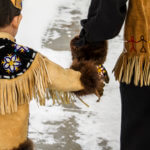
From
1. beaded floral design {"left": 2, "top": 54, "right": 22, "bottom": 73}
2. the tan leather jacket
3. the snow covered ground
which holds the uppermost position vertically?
beaded floral design {"left": 2, "top": 54, "right": 22, "bottom": 73}

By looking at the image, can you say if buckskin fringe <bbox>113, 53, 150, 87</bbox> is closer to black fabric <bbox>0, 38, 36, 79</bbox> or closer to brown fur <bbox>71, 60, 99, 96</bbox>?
brown fur <bbox>71, 60, 99, 96</bbox>

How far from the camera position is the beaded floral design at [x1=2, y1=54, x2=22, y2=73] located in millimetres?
1192

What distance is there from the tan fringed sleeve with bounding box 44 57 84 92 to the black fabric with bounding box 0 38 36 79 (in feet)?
0.27

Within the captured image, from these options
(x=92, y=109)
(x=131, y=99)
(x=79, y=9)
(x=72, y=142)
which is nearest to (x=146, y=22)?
(x=131, y=99)

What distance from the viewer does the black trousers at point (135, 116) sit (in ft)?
4.99

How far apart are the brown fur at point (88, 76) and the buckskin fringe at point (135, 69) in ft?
0.56

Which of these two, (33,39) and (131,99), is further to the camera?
(33,39)

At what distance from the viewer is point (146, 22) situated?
1.35 metres

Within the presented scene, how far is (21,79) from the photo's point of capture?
1.20 m

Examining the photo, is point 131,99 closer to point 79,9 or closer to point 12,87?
point 12,87

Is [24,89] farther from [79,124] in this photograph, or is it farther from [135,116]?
[79,124]

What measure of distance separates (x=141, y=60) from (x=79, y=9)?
14.3 feet

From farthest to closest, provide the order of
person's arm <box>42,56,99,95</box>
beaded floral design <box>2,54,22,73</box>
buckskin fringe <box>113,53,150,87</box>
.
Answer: buckskin fringe <box>113,53,150,87</box>, person's arm <box>42,56,99,95</box>, beaded floral design <box>2,54,22,73</box>

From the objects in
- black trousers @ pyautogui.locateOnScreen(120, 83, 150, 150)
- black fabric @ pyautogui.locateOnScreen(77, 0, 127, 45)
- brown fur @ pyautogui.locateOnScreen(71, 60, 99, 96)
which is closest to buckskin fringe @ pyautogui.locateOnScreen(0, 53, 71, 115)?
brown fur @ pyautogui.locateOnScreen(71, 60, 99, 96)
